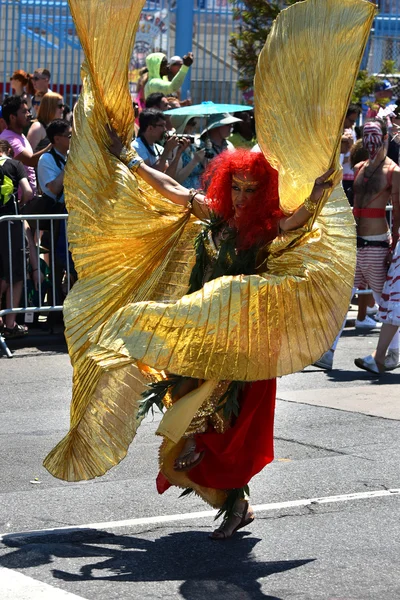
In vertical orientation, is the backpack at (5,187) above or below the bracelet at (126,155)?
below

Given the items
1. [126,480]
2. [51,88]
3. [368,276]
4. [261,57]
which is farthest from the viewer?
[51,88]

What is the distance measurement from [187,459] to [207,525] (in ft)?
1.62

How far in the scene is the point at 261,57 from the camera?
478 centimetres

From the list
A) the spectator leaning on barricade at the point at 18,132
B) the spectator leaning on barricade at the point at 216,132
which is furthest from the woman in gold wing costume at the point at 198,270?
the spectator leaning on barricade at the point at 216,132

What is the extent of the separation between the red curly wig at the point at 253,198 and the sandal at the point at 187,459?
911 millimetres

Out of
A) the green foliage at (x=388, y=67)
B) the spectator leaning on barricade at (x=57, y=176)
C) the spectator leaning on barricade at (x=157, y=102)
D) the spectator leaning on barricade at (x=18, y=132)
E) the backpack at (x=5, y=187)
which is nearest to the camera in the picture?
the backpack at (x=5, y=187)

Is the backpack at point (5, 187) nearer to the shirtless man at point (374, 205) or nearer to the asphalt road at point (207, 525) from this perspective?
the asphalt road at point (207, 525)

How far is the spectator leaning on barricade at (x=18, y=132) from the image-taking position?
1033 cm

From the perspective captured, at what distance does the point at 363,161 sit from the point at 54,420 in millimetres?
4342

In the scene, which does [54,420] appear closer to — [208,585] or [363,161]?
[208,585]

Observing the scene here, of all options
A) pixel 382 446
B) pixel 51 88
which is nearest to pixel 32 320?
pixel 382 446

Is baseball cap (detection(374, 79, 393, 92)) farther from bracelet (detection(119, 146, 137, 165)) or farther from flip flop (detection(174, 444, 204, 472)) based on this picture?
flip flop (detection(174, 444, 204, 472))

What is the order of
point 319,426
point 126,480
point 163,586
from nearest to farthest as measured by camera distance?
A: point 163,586
point 126,480
point 319,426

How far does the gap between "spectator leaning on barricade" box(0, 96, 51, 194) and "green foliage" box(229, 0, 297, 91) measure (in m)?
4.88
